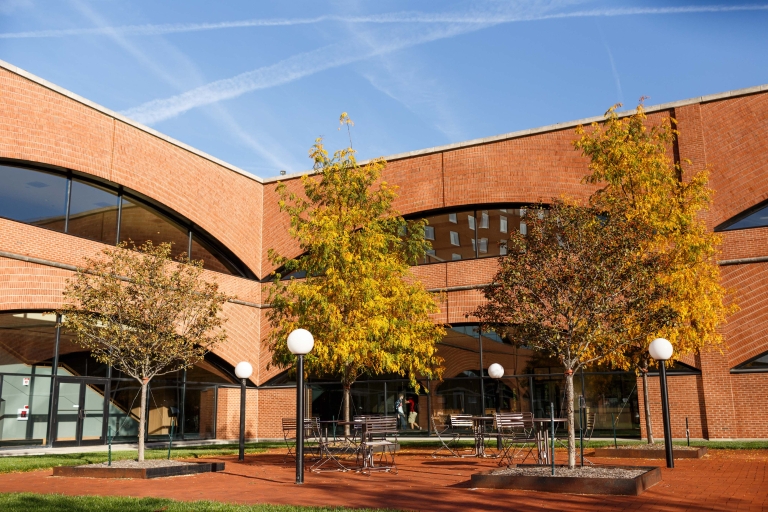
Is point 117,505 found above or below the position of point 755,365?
below

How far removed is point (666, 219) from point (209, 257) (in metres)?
16.8

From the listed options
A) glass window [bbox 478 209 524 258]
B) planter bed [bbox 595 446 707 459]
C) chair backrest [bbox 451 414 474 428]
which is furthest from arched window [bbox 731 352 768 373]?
chair backrest [bbox 451 414 474 428]

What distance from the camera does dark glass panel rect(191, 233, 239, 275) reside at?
27.1 meters

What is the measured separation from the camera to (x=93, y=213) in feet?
76.4

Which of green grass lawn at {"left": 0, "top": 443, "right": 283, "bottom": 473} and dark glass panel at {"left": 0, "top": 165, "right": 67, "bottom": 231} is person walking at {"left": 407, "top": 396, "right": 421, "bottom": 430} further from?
dark glass panel at {"left": 0, "top": 165, "right": 67, "bottom": 231}

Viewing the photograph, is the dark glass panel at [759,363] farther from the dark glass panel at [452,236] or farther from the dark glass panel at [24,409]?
the dark glass panel at [24,409]

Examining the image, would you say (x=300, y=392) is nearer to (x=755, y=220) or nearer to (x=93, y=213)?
(x=93, y=213)

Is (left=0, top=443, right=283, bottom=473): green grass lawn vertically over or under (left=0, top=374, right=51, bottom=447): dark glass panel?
under

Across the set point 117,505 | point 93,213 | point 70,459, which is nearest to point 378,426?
point 117,505

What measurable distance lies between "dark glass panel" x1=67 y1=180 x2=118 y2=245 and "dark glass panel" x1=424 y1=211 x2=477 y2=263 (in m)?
10.8

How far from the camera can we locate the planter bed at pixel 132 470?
12.9m

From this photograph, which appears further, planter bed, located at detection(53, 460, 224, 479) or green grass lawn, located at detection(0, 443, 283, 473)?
green grass lawn, located at detection(0, 443, 283, 473)

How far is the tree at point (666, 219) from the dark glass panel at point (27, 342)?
15922mm

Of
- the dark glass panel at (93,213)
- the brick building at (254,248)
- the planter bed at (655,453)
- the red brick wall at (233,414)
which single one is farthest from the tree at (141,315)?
the red brick wall at (233,414)
